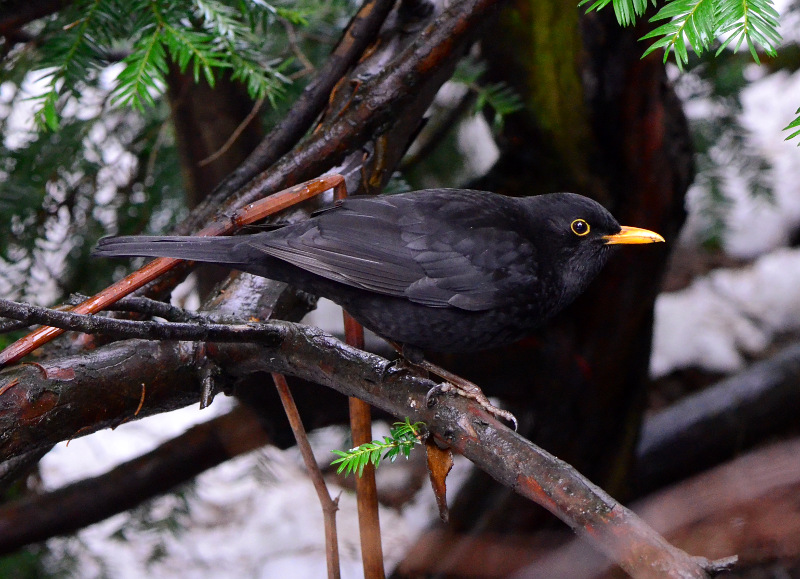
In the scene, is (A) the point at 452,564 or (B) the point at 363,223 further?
(A) the point at 452,564

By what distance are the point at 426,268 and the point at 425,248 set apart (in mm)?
68

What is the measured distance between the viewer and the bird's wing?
7.09ft

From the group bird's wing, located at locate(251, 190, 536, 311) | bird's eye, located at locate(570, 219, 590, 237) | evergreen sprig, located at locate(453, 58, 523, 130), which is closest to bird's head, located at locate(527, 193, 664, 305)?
bird's eye, located at locate(570, 219, 590, 237)

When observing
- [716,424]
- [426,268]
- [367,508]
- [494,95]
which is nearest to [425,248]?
[426,268]

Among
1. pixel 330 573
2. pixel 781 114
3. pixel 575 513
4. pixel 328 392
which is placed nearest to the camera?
pixel 575 513

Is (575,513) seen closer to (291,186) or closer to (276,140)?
(291,186)

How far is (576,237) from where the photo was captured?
94.3 inches

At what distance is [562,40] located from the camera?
311 centimetres

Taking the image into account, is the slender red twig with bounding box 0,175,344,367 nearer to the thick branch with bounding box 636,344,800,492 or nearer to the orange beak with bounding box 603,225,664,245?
the orange beak with bounding box 603,225,664,245

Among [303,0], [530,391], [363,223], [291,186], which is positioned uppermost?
[303,0]

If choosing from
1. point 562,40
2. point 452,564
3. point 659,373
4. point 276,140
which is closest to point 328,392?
point 452,564

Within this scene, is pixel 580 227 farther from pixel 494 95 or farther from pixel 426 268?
pixel 494 95

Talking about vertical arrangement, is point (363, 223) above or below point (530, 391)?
above

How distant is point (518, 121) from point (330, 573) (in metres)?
2.19
